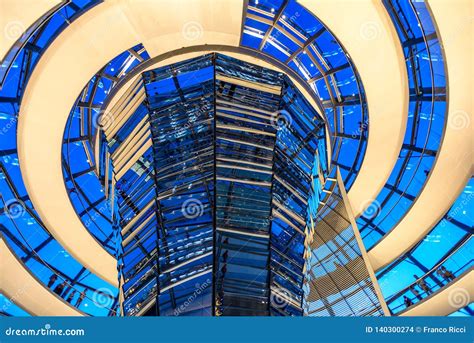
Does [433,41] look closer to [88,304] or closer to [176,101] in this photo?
[176,101]

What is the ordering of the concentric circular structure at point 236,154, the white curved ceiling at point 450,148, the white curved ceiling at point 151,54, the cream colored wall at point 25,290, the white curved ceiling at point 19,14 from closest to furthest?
the concentric circular structure at point 236,154
the white curved ceiling at point 19,14
the white curved ceiling at point 450,148
the white curved ceiling at point 151,54
the cream colored wall at point 25,290

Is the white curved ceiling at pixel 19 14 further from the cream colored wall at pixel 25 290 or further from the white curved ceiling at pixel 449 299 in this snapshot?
the white curved ceiling at pixel 449 299

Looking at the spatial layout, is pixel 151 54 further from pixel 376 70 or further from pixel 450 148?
pixel 450 148

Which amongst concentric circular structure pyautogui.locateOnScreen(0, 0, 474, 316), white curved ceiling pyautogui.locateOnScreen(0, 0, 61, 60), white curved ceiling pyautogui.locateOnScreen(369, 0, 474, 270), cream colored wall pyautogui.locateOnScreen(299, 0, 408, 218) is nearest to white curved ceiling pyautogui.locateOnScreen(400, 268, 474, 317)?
concentric circular structure pyautogui.locateOnScreen(0, 0, 474, 316)

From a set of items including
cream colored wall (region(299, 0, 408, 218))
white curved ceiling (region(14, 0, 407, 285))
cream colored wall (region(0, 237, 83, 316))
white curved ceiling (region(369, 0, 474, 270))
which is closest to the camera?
white curved ceiling (region(369, 0, 474, 270))

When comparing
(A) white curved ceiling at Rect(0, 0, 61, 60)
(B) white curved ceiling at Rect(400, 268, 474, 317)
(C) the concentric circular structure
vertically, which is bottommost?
(B) white curved ceiling at Rect(400, 268, 474, 317)

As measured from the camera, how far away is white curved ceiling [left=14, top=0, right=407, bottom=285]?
12664 millimetres

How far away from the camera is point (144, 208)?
11070mm

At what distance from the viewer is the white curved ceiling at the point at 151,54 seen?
12.7m

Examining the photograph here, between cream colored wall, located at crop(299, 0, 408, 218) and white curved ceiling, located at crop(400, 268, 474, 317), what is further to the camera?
white curved ceiling, located at crop(400, 268, 474, 317)

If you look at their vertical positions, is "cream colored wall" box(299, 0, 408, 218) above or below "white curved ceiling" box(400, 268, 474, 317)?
above

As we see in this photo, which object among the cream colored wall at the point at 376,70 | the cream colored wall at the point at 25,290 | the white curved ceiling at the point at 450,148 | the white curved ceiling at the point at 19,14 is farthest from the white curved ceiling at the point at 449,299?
the white curved ceiling at the point at 19,14

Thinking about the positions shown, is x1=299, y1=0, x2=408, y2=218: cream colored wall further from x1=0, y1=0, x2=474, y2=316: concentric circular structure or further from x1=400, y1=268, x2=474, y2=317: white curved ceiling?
x1=400, y1=268, x2=474, y2=317: white curved ceiling

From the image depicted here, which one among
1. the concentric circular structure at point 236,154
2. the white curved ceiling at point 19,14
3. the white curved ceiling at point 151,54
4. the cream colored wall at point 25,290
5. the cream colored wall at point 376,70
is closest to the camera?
the concentric circular structure at point 236,154
